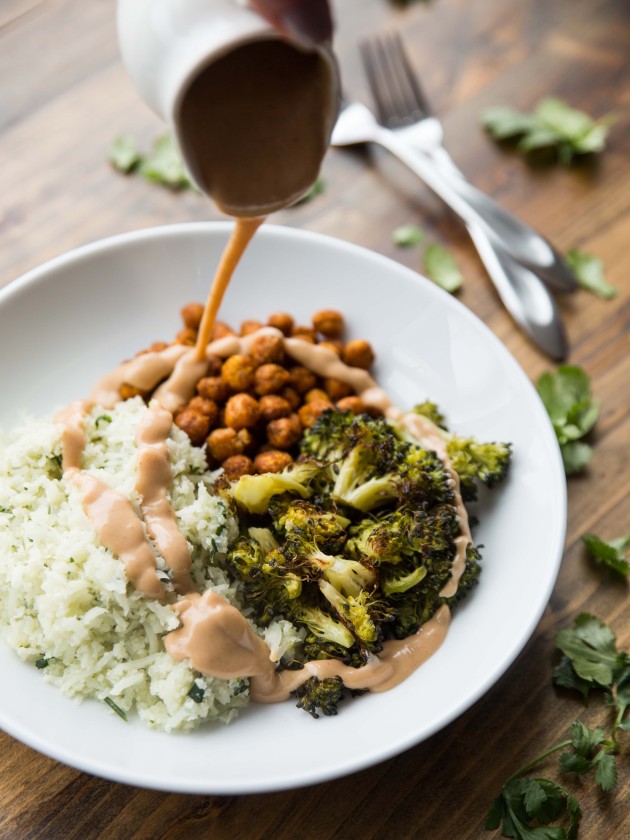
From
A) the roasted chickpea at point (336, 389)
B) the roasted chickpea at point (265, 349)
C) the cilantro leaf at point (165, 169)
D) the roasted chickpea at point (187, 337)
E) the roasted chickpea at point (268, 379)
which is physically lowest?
the roasted chickpea at point (336, 389)

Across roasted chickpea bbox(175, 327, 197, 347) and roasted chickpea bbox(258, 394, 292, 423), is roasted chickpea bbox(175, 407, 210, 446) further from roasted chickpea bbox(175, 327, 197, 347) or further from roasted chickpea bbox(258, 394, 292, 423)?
roasted chickpea bbox(175, 327, 197, 347)

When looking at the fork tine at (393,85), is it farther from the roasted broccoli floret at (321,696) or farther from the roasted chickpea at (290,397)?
the roasted broccoli floret at (321,696)

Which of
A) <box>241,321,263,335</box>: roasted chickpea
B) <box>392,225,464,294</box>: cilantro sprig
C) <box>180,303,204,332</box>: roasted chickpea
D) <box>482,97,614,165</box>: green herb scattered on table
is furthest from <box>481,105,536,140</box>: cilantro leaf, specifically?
<box>180,303,204,332</box>: roasted chickpea

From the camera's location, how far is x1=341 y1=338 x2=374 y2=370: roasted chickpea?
318 centimetres

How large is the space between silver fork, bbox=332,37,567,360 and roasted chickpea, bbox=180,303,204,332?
124cm

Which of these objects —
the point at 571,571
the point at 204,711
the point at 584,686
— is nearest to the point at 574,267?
the point at 571,571

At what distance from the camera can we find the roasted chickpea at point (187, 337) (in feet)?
10.5

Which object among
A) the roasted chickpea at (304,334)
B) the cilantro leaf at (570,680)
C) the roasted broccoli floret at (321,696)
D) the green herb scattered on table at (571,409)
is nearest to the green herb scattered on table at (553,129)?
the green herb scattered on table at (571,409)

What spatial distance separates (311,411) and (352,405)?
0.48 ft

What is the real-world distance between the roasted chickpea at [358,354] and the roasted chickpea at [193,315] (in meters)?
0.55

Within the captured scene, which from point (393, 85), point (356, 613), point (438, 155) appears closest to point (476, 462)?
point (356, 613)

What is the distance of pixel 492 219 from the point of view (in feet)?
12.1

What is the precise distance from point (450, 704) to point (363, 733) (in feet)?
0.85

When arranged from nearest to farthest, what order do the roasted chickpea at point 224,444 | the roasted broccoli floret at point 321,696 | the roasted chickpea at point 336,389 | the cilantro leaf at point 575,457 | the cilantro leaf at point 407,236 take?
the roasted broccoli floret at point 321,696 → the roasted chickpea at point 224,444 → the roasted chickpea at point 336,389 → the cilantro leaf at point 575,457 → the cilantro leaf at point 407,236
